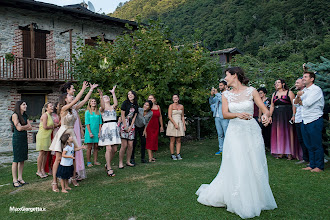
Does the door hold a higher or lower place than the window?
higher

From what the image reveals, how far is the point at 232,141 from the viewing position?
415 centimetres

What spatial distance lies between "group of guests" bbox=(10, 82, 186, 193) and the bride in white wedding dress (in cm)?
269

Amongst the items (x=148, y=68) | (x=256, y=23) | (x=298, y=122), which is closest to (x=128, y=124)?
(x=148, y=68)

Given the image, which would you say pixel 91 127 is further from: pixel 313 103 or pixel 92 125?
pixel 313 103

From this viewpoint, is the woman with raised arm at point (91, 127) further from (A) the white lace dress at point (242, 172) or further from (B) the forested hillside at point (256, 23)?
(B) the forested hillside at point (256, 23)

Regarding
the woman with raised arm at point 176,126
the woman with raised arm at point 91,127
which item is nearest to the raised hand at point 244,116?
the woman with raised arm at point 176,126

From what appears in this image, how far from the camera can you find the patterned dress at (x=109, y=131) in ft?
21.6

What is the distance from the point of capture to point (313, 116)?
6.08 m

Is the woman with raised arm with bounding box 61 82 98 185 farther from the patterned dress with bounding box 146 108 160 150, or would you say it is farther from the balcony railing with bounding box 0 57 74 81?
the balcony railing with bounding box 0 57 74 81

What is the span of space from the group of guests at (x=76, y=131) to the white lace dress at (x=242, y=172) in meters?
2.70

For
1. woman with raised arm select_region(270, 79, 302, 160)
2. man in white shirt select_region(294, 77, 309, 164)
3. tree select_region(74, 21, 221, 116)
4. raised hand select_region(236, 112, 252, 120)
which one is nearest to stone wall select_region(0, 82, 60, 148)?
tree select_region(74, 21, 221, 116)

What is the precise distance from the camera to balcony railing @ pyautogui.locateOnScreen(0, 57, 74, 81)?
13.6m

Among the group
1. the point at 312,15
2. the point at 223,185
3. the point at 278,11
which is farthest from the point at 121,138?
the point at 278,11

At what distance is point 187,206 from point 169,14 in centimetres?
5034
